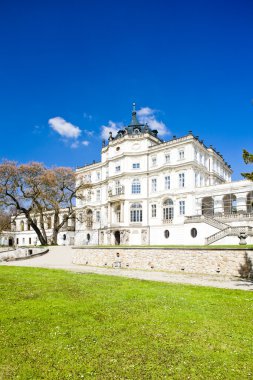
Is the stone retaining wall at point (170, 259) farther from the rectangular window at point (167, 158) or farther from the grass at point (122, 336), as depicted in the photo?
the rectangular window at point (167, 158)

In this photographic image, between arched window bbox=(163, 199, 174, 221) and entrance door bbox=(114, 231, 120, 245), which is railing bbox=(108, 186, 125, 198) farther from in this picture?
arched window bbox=(163, 199, 174, 221)

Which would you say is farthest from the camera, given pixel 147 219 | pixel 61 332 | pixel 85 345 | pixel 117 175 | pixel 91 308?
pixel 117 175

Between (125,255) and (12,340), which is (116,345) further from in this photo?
(125,255)

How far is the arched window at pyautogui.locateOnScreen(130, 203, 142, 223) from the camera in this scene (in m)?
47.6

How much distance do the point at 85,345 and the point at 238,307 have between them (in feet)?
20.9

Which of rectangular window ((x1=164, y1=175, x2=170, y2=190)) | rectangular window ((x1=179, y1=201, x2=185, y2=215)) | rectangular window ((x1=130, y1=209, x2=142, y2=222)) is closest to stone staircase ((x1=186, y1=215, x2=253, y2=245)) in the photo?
rectangular window ((x1=179, y1=201, x2=185, y2=215))

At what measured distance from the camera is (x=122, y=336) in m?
7.24

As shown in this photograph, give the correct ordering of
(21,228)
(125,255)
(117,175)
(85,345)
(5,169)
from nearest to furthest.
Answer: (85,345) < (125,255) < (5,169) < (117,175) < (21,228)

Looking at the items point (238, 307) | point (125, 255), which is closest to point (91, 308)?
point (238, 307)

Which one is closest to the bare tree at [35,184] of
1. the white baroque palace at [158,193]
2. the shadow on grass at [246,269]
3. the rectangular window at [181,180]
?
the white baroque palace at [158,193]

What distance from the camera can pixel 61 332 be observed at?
7348mm

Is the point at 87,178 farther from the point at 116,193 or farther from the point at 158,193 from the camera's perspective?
the point at 158,193

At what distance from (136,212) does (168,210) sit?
19.0 ft

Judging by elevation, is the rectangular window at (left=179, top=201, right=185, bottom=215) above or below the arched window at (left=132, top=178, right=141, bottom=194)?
below
